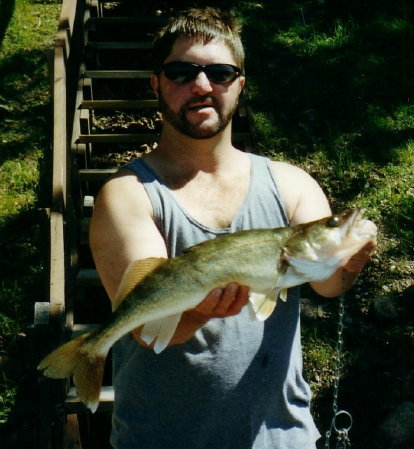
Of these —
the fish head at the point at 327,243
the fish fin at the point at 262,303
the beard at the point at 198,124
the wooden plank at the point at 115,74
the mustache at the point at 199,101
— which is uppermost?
the mustache at the point at 199,101

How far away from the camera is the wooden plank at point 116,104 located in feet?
20.9

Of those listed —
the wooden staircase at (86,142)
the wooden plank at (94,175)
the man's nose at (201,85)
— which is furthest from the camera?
the wooden plank at (94,175)

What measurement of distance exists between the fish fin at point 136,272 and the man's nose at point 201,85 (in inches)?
39.0

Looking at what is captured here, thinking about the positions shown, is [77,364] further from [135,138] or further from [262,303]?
[135,138]

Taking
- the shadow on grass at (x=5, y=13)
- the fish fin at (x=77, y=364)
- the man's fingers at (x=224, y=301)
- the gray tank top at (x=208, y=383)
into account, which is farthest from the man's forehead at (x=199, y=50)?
the shadow on grass at (x=5, y=13)

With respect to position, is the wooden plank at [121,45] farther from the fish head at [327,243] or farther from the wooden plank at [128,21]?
the fish head at [327,243]

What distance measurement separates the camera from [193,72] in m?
3.17

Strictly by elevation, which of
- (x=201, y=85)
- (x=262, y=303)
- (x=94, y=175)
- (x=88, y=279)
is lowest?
(x=88, y=279)

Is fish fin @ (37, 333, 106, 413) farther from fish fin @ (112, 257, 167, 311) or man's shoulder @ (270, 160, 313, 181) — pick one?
man's shoulder @ (270, 160, 313, 181)

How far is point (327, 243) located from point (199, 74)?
1.17 metres

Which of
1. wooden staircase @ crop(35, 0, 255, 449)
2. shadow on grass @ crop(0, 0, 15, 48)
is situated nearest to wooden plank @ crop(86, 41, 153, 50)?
wooden staircase @ crop(35, 0, 255, 449)

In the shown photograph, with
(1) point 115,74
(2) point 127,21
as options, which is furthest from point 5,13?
(1) point 115,74

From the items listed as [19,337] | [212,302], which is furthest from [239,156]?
[19,337]

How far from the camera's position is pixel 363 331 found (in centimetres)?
518
